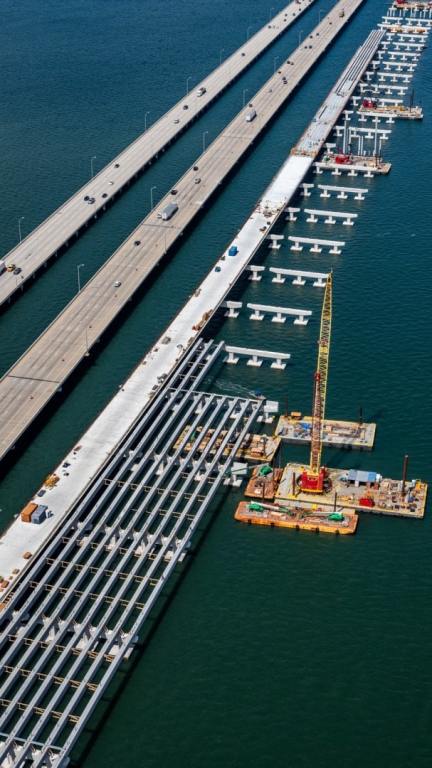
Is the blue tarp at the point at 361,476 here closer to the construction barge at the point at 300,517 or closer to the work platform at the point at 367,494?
the work platform at the point at 367,494

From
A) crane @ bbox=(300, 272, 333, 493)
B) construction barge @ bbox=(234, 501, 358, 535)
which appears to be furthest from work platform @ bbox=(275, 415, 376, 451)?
construction barge @ bbox=(234, 501, 358, 535)

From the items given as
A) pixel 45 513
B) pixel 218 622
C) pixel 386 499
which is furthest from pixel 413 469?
pixel 45 513

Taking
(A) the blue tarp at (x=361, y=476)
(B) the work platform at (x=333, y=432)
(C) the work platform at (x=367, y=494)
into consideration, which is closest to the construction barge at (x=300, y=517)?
(C) the work platform at (x=367, y=494)

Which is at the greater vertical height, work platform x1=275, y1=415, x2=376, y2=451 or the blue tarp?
work platform x1=275, y1=415, x2=376, y2=451

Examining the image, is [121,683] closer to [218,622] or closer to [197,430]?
[218,622]

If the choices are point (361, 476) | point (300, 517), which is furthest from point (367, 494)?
point (300, 517)

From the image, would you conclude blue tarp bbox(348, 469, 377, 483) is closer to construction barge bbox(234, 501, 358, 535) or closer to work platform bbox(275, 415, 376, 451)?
construction barge bbox(234, 501, 358, 535)
